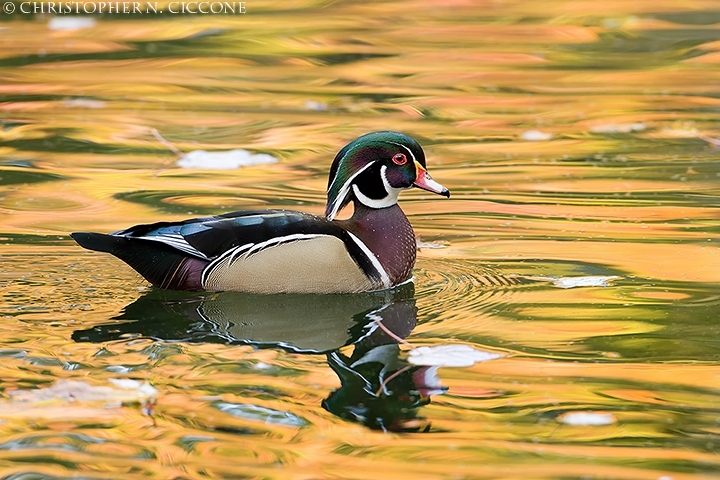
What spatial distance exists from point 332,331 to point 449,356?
643 millimetres

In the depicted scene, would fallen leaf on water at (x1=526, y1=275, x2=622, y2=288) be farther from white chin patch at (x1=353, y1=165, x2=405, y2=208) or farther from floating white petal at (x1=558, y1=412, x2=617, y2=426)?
floating white petal at (x1=558, y1=412, x2=617, y2=426)

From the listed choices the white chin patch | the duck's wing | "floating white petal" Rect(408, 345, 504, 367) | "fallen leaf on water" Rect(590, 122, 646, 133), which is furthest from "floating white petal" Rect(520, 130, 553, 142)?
"floating white petal" Rect(408, 345, 504, 367)

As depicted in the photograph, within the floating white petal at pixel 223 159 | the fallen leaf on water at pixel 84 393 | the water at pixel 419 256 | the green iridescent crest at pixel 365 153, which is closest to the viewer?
the water at pixel 419 256

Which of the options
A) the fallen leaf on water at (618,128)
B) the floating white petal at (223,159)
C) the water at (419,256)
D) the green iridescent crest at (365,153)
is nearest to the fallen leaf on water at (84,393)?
the water at (419,256)

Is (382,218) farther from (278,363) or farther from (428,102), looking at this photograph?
(428,102)

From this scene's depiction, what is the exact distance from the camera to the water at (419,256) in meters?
4.25

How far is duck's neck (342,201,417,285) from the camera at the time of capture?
240 inches

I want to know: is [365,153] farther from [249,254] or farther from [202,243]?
[202,243]

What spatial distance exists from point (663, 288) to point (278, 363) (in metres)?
2.05

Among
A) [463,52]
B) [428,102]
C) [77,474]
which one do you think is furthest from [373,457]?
[463,52]

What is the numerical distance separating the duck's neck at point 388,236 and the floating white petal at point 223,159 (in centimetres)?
228

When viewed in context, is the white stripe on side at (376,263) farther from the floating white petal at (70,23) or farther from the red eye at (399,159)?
the floating white petal at (70,23)

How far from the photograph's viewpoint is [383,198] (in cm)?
632

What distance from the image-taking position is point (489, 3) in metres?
13.6
